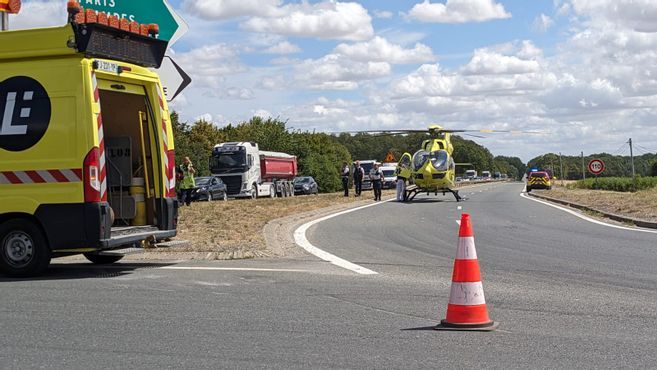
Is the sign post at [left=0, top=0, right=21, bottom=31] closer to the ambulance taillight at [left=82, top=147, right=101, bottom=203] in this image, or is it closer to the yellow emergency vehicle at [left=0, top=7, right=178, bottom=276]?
the yellow emergency vehicle at [left=0, top=7, right=178, bottom=276]

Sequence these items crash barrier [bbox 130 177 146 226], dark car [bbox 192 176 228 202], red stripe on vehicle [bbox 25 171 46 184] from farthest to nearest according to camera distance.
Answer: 1. dark car [bbox 192 176 228 202]
2. crash barrier [bbox 130 177 146 226]
3. red stripe on vehicle [bbox 25 171 46 184]

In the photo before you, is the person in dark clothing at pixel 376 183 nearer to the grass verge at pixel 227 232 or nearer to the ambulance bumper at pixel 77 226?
the grass verge at pixel 227 232

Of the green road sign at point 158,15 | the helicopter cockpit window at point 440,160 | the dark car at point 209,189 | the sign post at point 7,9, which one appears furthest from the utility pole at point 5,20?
the dark car at point 209,189

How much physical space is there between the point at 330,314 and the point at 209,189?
126 ft

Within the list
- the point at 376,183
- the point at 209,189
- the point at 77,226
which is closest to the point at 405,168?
the point at 376,183

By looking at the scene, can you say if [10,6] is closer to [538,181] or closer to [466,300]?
[466,300]

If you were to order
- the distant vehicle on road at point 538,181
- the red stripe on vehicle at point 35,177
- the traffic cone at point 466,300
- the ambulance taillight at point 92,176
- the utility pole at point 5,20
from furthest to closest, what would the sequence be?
the distant vehicle on road at point 538,181
the utility pole at point 5,20
the red stripe on vehicle at point 35,177
the ambulance taillight at point 92,176
the traffic cone at point 466,300

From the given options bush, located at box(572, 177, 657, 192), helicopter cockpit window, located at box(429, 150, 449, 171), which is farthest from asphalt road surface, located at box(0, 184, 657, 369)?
bush, located at box(572, 177, 657, 192)

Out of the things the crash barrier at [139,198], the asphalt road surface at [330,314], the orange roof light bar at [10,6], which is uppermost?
the orange roof light bar at [10,6]

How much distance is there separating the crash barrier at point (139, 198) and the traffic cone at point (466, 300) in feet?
20.2

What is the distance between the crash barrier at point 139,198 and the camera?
12.4 metres

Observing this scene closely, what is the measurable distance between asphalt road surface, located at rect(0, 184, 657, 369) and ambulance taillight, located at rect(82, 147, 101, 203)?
102 centimetres

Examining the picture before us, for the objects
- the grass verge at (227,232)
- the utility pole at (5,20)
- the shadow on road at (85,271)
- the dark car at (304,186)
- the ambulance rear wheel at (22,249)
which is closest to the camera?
the ambulance rear wheel at (22,249)

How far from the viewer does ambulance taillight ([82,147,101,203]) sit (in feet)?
33.6
